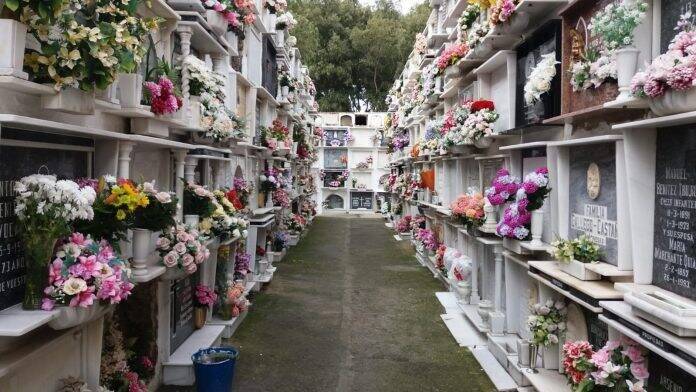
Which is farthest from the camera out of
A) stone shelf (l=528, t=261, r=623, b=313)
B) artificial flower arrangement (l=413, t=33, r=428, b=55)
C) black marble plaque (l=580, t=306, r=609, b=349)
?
artificial flower arrangement (l=413, t=33, r=428, b=55)

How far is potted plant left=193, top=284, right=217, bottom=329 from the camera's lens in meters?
8.92

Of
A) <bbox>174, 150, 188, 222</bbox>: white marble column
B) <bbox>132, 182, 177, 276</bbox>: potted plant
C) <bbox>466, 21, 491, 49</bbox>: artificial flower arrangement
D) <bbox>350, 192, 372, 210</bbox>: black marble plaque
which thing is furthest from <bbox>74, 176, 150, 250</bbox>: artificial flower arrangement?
<bbox>350, 192, 372, 210</bbox>: black marble plaque

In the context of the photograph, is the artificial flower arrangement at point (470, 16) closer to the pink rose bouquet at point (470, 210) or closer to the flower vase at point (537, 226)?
the pink rose bouquet at point (470, 210)

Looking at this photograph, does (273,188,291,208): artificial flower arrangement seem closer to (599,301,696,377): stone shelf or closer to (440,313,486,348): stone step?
(440,313,486,348): stone step

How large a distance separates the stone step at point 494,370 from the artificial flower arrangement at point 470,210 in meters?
1.99

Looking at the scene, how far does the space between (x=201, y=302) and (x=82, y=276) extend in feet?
17.3

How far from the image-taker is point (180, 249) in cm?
593

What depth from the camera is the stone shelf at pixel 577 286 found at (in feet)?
16.4

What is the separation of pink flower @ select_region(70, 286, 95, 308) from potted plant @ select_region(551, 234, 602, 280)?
4.39 m

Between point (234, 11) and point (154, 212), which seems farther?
point (234, 11)

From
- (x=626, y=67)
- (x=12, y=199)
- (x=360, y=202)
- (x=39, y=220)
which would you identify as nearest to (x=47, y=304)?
(x=39, y=220)

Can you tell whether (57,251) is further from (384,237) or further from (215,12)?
(384,237)

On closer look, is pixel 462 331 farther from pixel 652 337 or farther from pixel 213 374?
pixel 652 337

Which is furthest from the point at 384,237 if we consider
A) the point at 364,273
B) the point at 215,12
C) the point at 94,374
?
the point at 94,374
